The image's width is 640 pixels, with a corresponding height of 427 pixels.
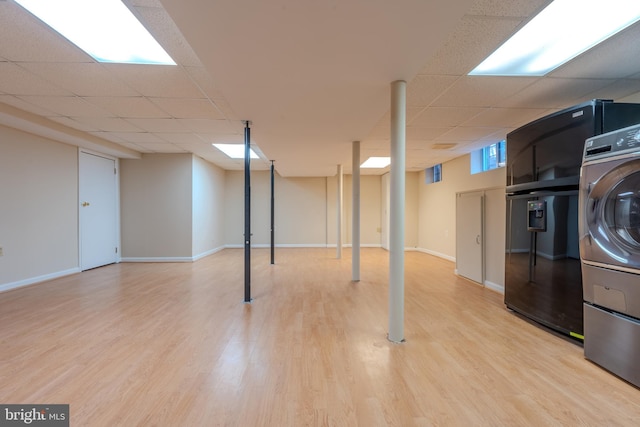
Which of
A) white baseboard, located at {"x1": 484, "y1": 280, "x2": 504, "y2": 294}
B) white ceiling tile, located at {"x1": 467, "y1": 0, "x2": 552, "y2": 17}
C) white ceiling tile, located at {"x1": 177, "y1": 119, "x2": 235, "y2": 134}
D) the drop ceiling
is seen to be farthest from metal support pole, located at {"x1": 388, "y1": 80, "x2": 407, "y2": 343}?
white ceiling tile, located at {"x1": 177, "y1": 119, "x2": 235, "y2": 134}

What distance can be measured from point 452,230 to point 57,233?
8.20m

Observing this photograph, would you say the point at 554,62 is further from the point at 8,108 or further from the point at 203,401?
the point at 8,108

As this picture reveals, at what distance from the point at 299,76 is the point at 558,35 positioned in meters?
2.14

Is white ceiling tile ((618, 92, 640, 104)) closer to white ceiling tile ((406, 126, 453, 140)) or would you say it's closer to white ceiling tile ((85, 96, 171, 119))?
white ceiling tile ((406, 126, 453, 140))

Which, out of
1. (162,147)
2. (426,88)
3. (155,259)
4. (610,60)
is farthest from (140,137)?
(610,60)

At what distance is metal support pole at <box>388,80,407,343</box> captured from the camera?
2.42 meters

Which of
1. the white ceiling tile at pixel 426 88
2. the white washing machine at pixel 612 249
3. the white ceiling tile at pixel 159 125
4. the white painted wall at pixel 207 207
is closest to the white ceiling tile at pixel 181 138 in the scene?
the white ceiling tile at pixel 159 125

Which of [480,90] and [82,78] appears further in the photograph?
[480,90]

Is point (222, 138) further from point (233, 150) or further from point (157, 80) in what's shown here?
point (157, 80)

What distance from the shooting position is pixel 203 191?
7309 millimetres
